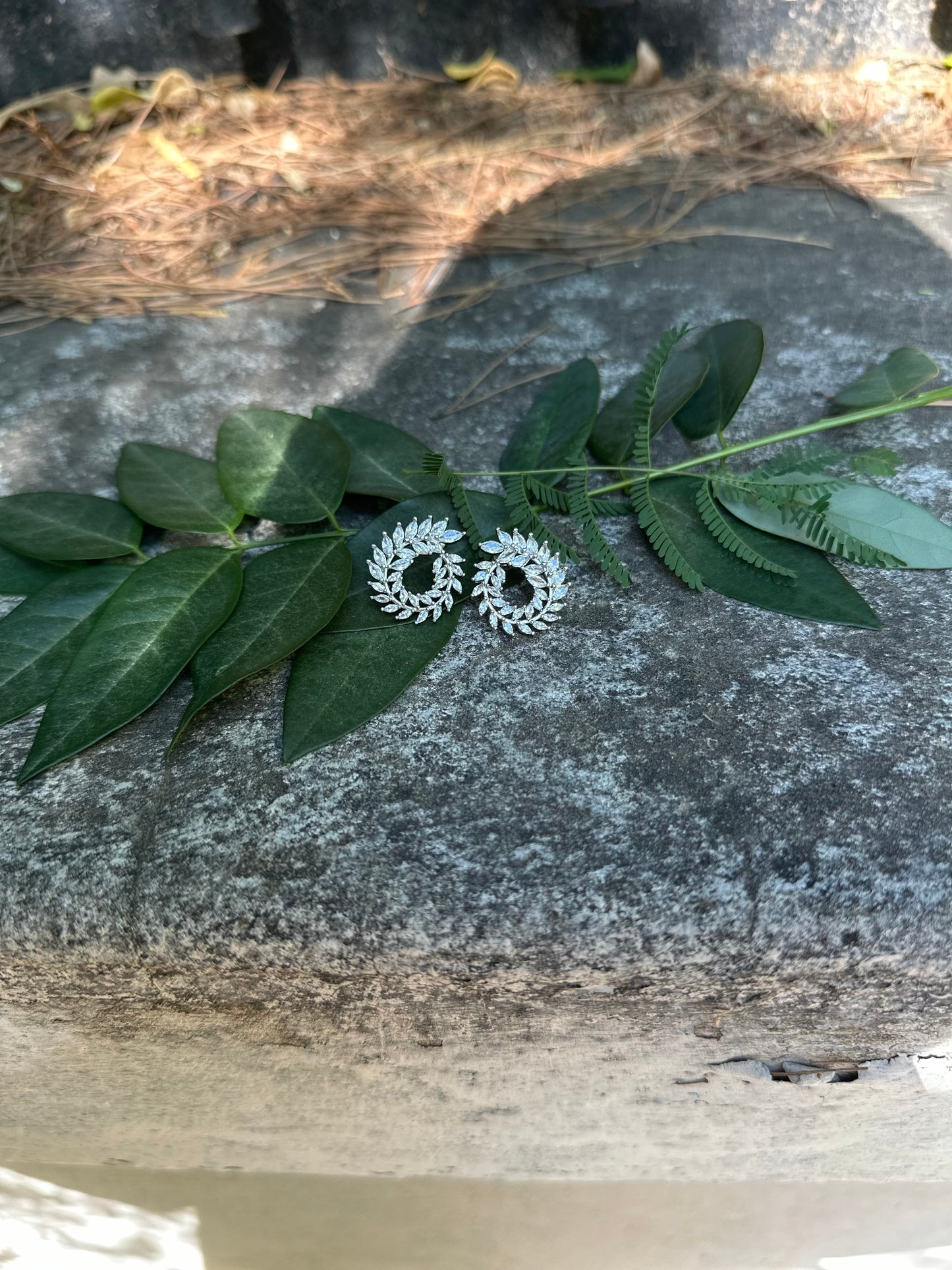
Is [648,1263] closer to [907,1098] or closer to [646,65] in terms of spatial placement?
[907,1098]

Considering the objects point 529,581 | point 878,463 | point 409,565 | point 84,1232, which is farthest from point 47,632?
point 84,1232

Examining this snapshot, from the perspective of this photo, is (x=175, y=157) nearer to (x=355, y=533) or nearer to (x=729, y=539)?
(x=355, y=533)

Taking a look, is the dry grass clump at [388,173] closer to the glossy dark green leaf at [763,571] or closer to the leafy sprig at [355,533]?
the leafy sprig at [355,533]

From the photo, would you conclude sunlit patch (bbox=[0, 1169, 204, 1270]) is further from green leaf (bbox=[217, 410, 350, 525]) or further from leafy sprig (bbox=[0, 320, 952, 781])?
green leaf (bbox=[217, 410, 350, 525])

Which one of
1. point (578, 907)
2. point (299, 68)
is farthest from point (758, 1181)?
point (299, 68)

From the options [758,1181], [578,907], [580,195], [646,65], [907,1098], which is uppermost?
[646,65]

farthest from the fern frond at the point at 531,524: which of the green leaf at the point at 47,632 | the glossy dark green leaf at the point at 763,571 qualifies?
the green leaf at the point at 47,632

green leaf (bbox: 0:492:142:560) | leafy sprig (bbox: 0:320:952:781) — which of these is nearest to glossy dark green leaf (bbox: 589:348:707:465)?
leafy sprig (bbox: 0:320:952:781)

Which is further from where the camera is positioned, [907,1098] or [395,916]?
[907,1098]
